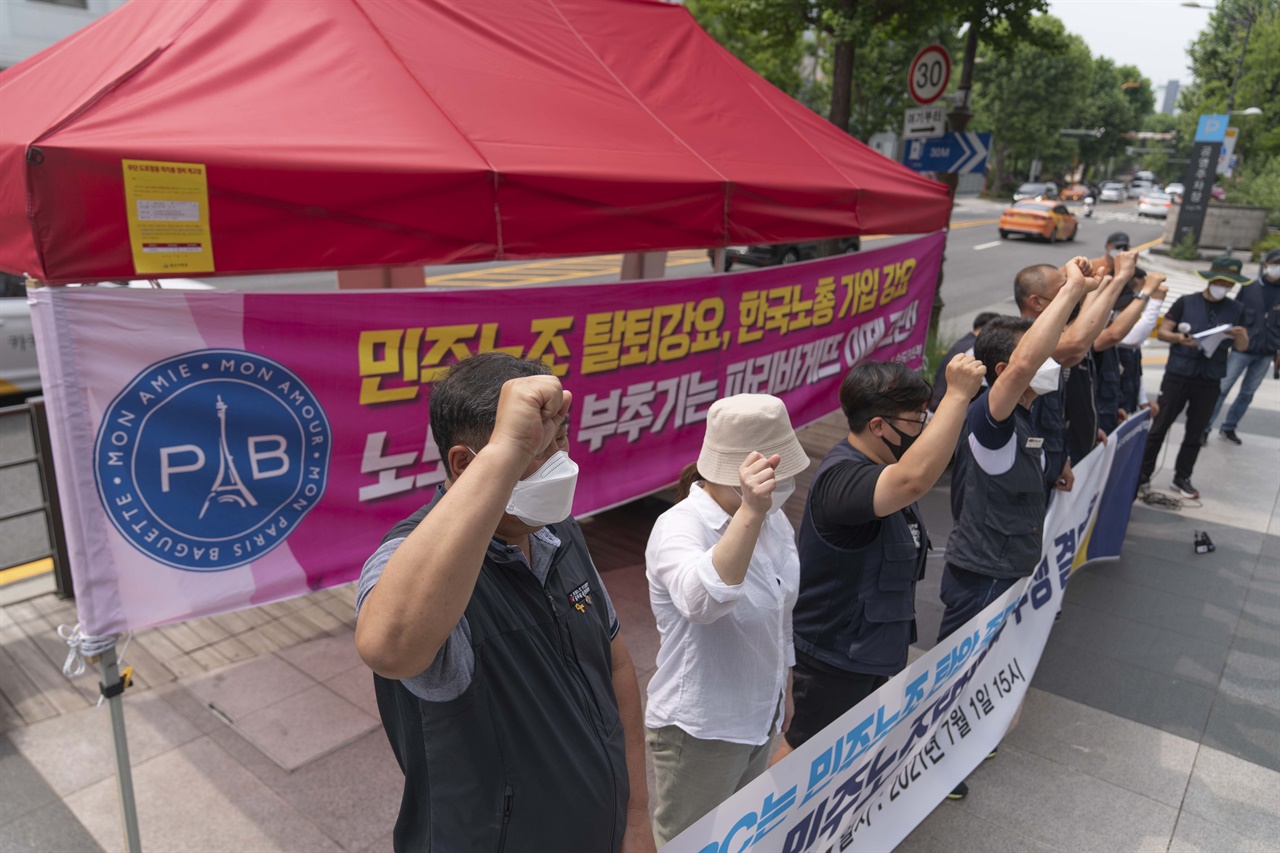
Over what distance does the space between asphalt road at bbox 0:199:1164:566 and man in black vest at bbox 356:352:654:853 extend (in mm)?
2500

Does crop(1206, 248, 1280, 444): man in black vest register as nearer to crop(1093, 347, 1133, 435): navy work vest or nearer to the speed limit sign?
crop(1093, 347, 1133, 435): navy work vest

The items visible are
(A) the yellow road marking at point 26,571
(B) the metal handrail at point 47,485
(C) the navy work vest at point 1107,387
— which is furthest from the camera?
(C) the navy work vest at point 1107,387

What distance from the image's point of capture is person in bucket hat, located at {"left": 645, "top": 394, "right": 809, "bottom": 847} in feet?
7.04

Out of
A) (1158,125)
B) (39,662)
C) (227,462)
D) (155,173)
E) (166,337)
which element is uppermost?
(1158,125)

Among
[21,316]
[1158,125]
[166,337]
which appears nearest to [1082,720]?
[166,337]

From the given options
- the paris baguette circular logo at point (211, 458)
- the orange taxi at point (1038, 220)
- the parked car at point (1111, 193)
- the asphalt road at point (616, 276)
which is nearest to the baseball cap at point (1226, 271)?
the asphalt road at point (616, 276)

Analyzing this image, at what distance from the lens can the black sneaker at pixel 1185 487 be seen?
22.5 ft

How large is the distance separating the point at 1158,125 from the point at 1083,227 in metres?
71.4

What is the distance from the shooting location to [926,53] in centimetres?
→ 875

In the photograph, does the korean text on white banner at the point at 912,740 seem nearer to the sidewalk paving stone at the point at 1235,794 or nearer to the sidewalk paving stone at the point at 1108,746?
the sidewalk paving stone at the point at 1108,746

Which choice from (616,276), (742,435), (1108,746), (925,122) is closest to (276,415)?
(742,435)

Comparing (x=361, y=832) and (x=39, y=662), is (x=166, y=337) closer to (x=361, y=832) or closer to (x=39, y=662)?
(x=361, y=832)

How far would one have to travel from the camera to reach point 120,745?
8.87 ft

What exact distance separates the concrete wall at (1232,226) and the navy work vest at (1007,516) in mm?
26984
